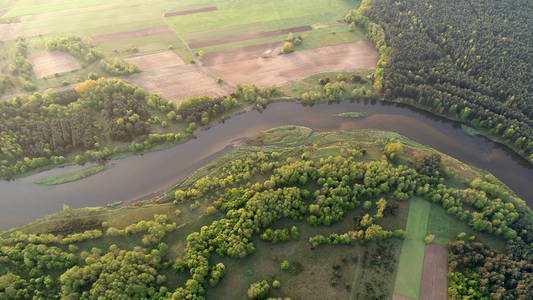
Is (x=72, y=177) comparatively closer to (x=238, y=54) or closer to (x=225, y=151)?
(x=225, y=151)

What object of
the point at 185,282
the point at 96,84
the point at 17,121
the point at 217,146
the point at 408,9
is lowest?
the point at 185,282

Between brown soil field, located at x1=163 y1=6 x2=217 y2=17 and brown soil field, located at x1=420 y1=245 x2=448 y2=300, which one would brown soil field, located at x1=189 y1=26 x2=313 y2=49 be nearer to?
brown soil field, located at x1=163 y1=6 x2=217 y2=17

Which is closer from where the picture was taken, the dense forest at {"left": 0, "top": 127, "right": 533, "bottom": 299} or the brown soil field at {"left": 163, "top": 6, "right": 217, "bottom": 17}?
the dense forest at {"left": 0, "top": 127, "right": 533, "bottom": 299}

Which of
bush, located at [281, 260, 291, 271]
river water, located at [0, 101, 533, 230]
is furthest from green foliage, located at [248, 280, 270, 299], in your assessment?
river water, located at [0, 101, 533, 230]

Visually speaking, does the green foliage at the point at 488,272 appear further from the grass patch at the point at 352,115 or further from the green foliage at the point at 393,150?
the grass patch at the point at 352,115

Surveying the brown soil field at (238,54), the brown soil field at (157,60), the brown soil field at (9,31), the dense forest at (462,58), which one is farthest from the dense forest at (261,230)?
the brown soil field at (9,31)

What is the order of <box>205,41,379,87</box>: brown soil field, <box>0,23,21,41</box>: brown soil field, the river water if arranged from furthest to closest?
<box>0,23,21,41</box>: brown soil field
<box>205,41,379,87</box>: brown soil field
the river water

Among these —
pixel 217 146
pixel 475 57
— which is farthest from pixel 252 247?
pixel 475 57

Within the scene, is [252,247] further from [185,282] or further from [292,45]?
[292,45]
